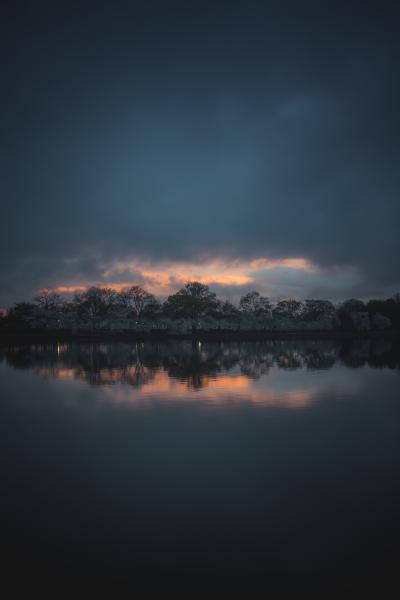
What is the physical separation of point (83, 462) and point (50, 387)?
955cm

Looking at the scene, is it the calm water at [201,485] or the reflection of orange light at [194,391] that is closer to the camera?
the calm water at [201,485]

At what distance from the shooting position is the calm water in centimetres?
475

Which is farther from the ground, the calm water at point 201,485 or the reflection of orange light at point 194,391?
the reflection of orange light at point 194,391

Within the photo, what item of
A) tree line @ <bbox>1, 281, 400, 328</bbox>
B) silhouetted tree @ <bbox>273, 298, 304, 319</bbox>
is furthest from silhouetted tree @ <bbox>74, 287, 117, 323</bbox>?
silhouetted tree @ <bbox>273, 298, 304, 319</bbox>

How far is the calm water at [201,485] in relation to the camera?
4.75 meters

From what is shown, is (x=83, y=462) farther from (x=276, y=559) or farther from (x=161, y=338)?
(x=161, y=338)

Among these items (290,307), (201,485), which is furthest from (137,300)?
(201,485)

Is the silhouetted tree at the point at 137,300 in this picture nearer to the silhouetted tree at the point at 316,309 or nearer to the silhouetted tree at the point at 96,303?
the silhouetted tree at the point at 96,303

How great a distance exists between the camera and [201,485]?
672 cm

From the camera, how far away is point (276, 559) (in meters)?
4.68

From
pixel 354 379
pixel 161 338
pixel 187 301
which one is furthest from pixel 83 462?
pixel 187 301

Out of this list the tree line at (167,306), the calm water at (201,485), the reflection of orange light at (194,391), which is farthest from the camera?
the tree line at (167,306)

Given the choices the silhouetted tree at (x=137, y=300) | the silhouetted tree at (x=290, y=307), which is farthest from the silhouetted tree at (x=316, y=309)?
the silhouetted tree at (x=137, y=300)

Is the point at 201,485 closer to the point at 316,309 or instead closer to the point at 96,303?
the point at 96,303
